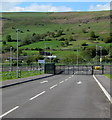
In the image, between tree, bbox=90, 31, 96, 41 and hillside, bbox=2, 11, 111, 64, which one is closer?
hillside, bbox=2, 11, 111, 64

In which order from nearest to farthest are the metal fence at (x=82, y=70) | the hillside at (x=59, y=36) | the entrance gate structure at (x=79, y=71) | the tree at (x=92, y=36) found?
the metal fence at (x=82, y=70) < the entrance gate structure at (x=79, y=71) < the hillside at (x=59, y=36) < the tree at (x=92, y=36)

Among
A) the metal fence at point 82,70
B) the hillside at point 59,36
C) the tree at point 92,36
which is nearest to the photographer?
the metal fence at point 82,70

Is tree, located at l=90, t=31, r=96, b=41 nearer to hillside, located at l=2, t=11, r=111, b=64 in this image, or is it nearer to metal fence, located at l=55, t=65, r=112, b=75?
hillside, located at l=2, t=11, r=111, b=64

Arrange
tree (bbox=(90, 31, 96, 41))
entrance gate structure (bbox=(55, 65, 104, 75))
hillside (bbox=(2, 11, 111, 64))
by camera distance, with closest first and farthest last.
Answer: entrance gate structure (bbox=(55, 65, 104, 75)) < hillside (bbox=(2, 11, 111, 64)) < tree (bbox=(90, 31, 96, 41))

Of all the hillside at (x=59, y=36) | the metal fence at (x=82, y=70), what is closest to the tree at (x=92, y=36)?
the hillside at (x=59, y=36)

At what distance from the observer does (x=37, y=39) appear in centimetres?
15425

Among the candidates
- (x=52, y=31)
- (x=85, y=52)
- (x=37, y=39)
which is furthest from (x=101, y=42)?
(x=52, y=31)

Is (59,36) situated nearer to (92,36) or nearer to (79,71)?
(92,36)

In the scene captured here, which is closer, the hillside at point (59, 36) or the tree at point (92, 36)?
the hillside at point (59, 36)

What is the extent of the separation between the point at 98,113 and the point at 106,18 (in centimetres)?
18508

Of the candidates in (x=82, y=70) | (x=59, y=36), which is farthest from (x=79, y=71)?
(x=59, y=36)

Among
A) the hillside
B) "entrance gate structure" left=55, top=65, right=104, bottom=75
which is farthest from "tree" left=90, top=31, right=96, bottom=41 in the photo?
"entrance gate structure" left=55, top=65, right=104, bottom=75

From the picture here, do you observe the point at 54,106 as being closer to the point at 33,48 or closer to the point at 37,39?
the point at 33,48

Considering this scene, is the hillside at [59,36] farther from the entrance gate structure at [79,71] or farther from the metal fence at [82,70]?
the entrance gate structure at [79,71]
